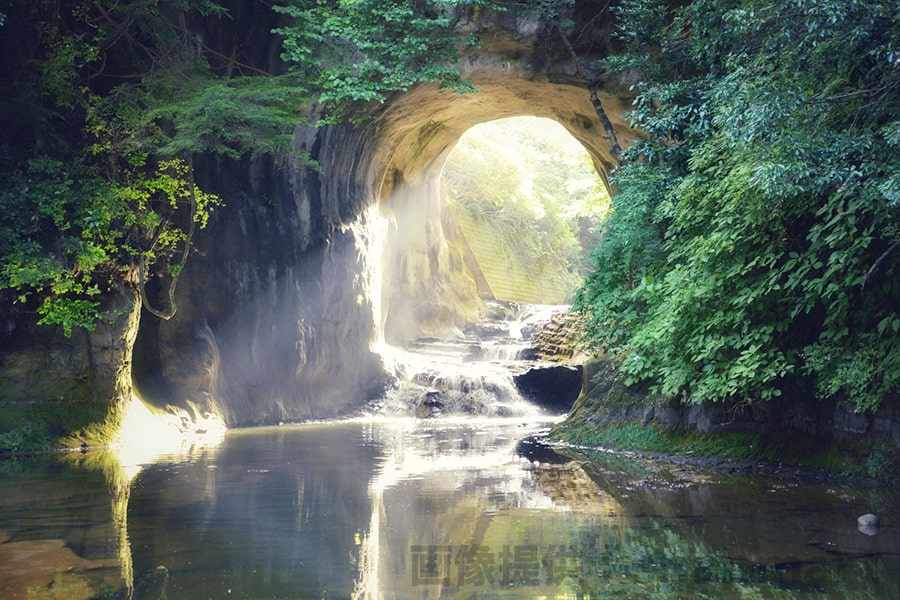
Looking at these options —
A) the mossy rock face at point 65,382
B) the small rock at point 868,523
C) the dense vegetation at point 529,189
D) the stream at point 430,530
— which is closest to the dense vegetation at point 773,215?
the stream at point 430,530

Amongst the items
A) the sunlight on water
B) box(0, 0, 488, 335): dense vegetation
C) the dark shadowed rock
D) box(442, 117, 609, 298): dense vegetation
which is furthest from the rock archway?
box(442, 117, 609, 298): dense vegetation

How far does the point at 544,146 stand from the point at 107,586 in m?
45.5

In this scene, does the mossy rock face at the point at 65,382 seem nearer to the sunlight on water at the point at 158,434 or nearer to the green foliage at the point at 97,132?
the sunlight on water at the point at 158,434

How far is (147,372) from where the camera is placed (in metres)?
17.5

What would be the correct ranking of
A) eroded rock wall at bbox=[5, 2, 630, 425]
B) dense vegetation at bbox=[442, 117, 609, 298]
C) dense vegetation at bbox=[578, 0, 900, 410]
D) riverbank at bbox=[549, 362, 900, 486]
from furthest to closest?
dense vegetation at bbox=[442, 117, 609, 298], eroded rock wall at bbox=[5, 2, 630, 425], riverbank at bbox=[549, 362, 900, 486], dense vegetation at bbox=[578, 0, 900, 410]

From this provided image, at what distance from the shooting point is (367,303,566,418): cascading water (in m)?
22.6

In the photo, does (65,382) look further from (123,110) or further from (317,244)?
(317,244)

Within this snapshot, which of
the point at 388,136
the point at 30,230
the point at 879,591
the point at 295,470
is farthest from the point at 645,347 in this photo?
the point at 388,136

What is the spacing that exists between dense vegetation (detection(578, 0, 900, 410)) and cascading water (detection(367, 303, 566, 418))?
1098 centimetres

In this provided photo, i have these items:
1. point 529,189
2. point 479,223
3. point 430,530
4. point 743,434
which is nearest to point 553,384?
point 743,434

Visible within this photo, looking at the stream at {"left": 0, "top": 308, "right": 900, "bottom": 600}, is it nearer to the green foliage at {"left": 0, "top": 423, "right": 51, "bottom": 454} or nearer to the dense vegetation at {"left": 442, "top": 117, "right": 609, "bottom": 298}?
the green foliage at {"left": 0, "top": 423, "right": 51, "bottom": 454}

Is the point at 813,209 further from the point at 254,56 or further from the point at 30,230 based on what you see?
the point at 254,56

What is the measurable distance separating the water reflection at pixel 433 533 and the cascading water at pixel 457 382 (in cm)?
1109

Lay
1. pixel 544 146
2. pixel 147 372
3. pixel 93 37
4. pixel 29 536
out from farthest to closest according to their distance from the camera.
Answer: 1. pixel 544 146
2. pixel 147 372
3. pixel 93 37
4. pixel 29 536
